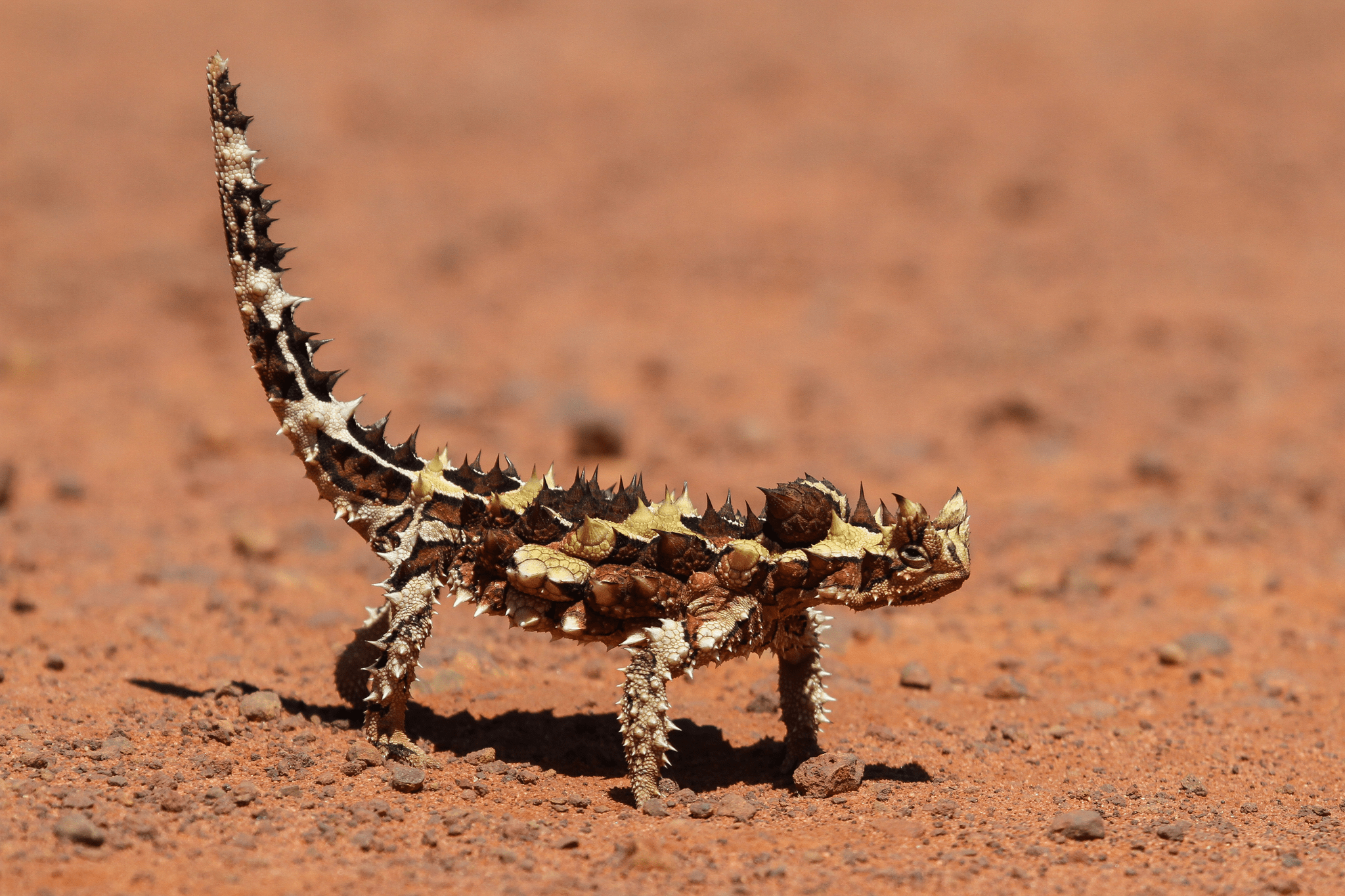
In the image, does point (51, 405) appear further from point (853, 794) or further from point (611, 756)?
point (853, 794)

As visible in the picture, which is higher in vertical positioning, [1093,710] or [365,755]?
[1093,710]

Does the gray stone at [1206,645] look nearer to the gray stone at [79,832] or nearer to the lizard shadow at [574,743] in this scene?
the lizard shadow at [574,743]

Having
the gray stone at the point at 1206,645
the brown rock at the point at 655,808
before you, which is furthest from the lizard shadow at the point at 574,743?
the gray stone at the point at 1206,645

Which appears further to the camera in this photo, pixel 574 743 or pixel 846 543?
pixel 574 743

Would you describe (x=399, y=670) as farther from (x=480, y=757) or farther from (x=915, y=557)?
(x=915, y=557)

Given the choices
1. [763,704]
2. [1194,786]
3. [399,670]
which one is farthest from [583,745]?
[1194,786]
